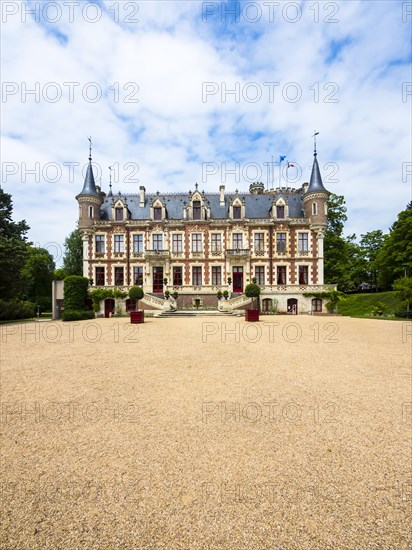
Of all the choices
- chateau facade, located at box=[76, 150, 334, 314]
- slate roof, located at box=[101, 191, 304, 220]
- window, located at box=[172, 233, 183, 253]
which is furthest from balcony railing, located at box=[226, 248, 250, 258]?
window, located at box=[172, 233, 183, 253]

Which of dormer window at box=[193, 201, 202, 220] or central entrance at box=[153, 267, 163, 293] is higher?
dormer window at box=[193, 201, 202, 220]

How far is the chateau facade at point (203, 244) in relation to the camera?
32125 mm

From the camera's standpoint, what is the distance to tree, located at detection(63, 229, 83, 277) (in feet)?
147

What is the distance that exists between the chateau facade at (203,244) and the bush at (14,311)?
7.24m

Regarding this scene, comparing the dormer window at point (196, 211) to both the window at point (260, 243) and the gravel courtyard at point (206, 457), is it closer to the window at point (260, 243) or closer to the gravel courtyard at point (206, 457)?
the window at point (260, 243)

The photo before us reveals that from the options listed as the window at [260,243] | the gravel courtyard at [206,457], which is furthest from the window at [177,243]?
the gravel courtyard at [206,457]

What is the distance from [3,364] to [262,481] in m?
8.97

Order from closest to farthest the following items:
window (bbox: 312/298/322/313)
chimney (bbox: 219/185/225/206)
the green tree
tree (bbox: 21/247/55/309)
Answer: window (bbox: 312/298/322/313), the green tree, chimney (bbox: 219/185/225/206), tree (bbox: 21/247/55/309)

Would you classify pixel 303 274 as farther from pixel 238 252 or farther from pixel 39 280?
pixel 39 280

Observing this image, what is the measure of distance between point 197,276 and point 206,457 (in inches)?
1140

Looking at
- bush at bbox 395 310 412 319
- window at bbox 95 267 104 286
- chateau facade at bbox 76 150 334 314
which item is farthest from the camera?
window at bbox 95 267 104 286

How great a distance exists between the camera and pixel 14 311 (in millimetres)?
26797

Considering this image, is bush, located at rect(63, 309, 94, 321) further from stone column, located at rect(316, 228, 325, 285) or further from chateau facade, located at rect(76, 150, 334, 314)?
stone column, located at rect(316, 228, 325, 285)

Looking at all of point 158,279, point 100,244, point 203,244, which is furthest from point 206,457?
point 100,244
